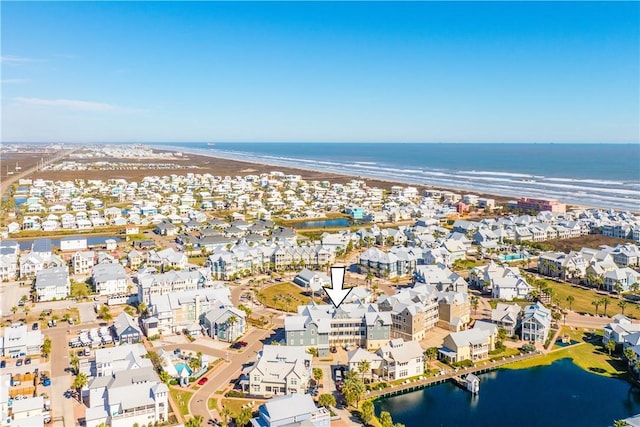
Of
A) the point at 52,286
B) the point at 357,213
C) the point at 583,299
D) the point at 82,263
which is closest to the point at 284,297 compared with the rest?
the point at 52,286

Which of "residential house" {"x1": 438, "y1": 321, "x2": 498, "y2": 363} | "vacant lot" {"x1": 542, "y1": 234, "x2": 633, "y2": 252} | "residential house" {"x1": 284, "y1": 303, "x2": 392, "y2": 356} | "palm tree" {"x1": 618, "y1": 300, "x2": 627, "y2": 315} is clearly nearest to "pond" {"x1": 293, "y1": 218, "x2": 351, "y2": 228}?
"vacant lot" {"x1": 542, "y1": 234, "x2": 633, "y2": 252}

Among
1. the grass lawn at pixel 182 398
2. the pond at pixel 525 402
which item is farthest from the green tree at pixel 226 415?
the pond at pixel 525 402

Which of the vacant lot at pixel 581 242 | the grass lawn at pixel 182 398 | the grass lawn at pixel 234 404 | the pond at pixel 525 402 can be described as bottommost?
the pond at pixel 525 402

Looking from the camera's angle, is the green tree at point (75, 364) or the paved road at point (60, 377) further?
the green tree at point (75, 364)

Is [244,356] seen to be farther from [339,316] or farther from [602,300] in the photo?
[602,300]

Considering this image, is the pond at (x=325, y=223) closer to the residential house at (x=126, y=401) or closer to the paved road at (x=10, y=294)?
the paved road at (x=10, y=294)
